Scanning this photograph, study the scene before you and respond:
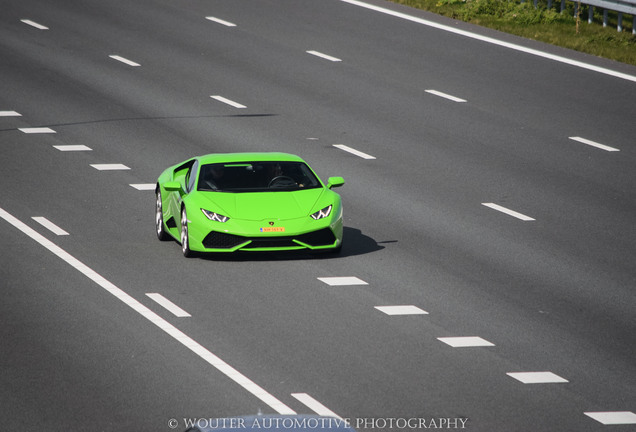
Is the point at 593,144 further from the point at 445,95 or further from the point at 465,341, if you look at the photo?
Result: the point at 465,341

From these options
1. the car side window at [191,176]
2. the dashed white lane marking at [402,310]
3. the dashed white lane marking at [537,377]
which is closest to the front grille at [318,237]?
the car side window at [191,176]

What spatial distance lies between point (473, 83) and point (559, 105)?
8.41 feet

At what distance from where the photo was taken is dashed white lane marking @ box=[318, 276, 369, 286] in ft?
50.1

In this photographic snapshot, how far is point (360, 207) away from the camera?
1969cm

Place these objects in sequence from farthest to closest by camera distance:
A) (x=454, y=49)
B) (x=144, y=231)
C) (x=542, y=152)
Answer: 1. (x=454, y=49)
2. (x=542, y=152)
3. (x=144, y=231)

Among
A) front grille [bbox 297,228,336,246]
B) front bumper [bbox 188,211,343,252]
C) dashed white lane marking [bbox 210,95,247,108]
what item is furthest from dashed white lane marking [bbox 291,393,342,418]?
dashed white lane marking [bbox 210,95,247,108]

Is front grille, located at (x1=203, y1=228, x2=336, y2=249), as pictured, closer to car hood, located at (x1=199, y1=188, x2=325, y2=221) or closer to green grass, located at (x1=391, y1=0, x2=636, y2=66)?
car hood, located at (x1=199, y1=188, x2=325, y2=221)

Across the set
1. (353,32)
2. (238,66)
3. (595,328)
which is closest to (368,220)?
(595,328)

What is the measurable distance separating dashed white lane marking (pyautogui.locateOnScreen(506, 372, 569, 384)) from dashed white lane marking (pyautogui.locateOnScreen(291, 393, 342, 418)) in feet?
6.66

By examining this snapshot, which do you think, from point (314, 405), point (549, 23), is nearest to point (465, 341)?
point (314, 405)

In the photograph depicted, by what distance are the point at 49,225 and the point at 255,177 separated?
317 cm

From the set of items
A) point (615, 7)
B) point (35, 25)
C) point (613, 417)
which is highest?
point (615, 7)

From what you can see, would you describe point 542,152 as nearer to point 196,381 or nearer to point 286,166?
point 286,166

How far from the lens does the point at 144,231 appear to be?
707 inches
